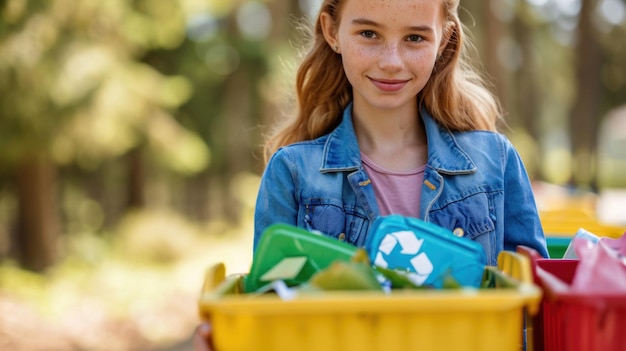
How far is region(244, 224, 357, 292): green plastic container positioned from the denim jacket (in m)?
0.57

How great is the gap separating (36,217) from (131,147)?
1.71 m

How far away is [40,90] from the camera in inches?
312

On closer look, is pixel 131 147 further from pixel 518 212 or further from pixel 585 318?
pixel 585 318

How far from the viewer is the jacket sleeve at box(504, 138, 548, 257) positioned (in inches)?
94.4

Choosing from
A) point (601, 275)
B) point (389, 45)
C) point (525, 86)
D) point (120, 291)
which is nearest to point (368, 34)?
point (389, 45)

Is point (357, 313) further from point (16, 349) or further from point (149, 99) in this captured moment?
point (149, 99)

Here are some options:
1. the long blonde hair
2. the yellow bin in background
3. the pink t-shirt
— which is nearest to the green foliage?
the long blonde hair

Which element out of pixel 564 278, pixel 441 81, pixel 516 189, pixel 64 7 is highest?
pixel 64 7

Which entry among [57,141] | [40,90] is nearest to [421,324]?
[40,90]

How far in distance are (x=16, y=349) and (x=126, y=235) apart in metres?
5.53

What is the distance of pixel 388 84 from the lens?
92.9 inches

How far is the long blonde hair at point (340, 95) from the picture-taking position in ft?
8.58

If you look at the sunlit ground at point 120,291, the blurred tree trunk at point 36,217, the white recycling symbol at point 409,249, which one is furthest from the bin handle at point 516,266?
the blurred tree trunk at point 36,217

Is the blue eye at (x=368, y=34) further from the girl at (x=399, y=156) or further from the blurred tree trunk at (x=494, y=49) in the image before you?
the blurred tree trunk at (x=494, y=49)
